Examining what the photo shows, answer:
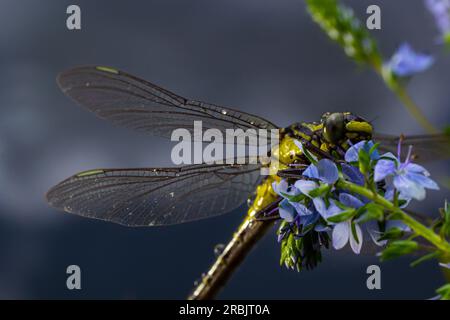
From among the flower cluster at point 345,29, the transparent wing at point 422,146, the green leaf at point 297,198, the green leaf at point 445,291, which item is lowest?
the green leaf at point 445,291

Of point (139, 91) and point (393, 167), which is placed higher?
point (139, 91)

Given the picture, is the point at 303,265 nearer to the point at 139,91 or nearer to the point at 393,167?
the point at 393,167

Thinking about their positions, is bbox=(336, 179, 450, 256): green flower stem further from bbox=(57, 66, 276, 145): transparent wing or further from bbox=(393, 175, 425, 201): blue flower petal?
bbox=(57, 66, 276, 145): transparent wing

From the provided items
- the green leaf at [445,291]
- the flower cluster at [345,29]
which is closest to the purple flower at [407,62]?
the flower cluster at [345,29]

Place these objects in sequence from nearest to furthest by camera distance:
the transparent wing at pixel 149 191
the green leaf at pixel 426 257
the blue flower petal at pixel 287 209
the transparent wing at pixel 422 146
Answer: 1. the green leaf at pixel 426 257
2. the blue flower petal at pixel 287 209
3. the transparent wing at pixel 422 146
4. the transparent wing at pixel 149 191

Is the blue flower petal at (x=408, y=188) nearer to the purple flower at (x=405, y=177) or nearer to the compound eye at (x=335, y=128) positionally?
the purple flower at (x=405, y=177)

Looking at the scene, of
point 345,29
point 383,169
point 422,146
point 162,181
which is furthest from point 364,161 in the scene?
point 162,181

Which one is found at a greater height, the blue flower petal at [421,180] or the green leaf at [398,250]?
the blue flower petal at [421,180]
